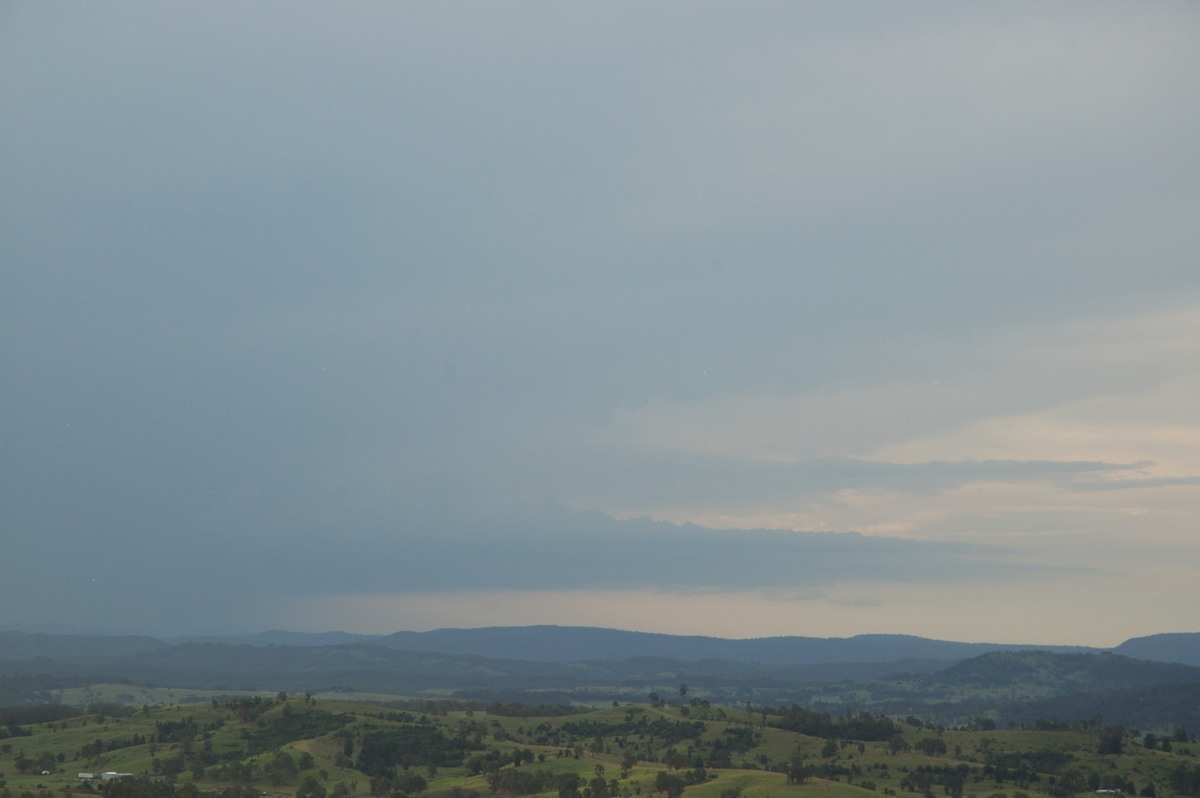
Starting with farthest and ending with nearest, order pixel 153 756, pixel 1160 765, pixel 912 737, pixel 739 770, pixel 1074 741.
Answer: pixel 912 737, pixel 1074 741, pixel 153 756, pixel 1160 765, pixel 739 770

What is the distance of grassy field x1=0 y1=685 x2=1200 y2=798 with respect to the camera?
396ft

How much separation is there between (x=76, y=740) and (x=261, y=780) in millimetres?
53532

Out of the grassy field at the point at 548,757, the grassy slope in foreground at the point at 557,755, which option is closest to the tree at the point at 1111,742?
the grassy field at the point at 548,757

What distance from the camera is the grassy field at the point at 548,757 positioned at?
12069 cm

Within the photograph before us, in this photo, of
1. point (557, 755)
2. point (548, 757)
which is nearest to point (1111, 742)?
point (557, 755)

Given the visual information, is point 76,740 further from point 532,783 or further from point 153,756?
point 532,783

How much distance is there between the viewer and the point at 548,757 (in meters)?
141

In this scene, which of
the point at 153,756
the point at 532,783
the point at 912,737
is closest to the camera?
the point at 532,783

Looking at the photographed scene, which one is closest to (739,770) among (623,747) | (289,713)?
(623,747)

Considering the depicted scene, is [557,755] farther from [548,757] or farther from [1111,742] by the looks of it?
[1111,742]

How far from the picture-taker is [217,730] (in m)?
164

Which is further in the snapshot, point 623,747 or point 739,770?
point 623,747

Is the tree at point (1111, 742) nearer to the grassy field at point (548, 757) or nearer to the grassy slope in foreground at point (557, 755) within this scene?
the grassy field at point (548, 757)

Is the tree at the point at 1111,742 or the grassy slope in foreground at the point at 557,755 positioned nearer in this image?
the grassy slope in foreground at the point at 557,755
